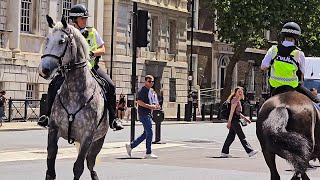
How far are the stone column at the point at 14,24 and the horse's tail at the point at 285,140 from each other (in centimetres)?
3189

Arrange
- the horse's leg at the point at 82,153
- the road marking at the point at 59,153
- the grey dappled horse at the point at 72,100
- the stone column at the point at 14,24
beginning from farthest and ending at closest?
the stone column at the point at 14,24 → the road marking at the point at 59,153 → the horse's leg at the point at 82,153 → the grey dappled horse at the point at 72,100

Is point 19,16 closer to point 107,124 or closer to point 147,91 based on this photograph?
point 147,91

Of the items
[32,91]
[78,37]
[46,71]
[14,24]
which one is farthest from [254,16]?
[46,71]

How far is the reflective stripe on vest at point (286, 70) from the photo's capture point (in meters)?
11.1

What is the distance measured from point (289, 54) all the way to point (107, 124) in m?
2.80

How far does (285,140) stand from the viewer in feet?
33.3

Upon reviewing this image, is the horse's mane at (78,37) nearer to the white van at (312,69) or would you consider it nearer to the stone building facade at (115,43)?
the white van at (312,69)

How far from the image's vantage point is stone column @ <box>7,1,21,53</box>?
135ft

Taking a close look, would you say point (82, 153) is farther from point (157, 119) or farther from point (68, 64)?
point (157, 119)

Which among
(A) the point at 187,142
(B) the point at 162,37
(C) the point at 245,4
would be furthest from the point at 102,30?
(A) the point at 187,142

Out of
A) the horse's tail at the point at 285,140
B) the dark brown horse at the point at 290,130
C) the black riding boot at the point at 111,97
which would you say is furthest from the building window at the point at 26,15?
the horse's tail at the point at 285,140

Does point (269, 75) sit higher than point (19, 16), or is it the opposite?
point (19, 16)

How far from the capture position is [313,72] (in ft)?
105

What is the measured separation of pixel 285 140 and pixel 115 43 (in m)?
38.7
